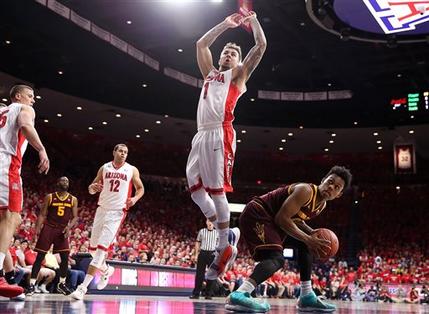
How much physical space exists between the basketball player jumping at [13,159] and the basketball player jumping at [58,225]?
3.89 m

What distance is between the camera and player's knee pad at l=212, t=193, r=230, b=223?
537 centimetres

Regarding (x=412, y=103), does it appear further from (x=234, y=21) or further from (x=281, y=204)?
(x=281, y=204)

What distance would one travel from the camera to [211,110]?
5488 mm

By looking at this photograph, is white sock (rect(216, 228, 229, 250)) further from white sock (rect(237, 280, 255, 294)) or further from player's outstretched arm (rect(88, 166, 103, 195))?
player's outstretched arm (rect(88, 166, 103, 195))

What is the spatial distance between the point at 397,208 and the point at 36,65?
1975 centimetres

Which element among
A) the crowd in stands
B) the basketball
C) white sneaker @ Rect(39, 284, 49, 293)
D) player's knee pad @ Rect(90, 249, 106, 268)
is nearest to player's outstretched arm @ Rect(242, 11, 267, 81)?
the basketball

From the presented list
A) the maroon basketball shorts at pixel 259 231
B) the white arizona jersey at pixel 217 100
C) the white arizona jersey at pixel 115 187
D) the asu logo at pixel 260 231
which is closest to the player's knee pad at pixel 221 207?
the maroon basketball shorts at pixel 259 231

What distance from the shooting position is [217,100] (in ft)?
18.1

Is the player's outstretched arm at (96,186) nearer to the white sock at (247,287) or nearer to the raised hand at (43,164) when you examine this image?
the raised hand at (43,164)

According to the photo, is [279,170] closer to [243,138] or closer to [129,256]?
[243,138]

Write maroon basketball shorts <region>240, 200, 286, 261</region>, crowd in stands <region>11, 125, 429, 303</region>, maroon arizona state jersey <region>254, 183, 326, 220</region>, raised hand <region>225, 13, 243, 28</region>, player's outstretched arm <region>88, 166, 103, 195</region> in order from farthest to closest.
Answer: crowd in stands <region>11, 125, 429, 303</region> → player's outstretched arm <region>88, 166, 103, 195</region> → raised hand <region>225, 13, 243, 28</region> → maroon arizona state jersey <region>254, 183, 326, 220</region> → maroon basketball shorts <region>240, 200, 286, 261</region>

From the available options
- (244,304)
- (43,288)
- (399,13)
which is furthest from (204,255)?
(399,13)

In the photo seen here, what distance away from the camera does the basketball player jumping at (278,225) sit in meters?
4.81

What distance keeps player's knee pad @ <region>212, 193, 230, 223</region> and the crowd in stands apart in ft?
29.4
